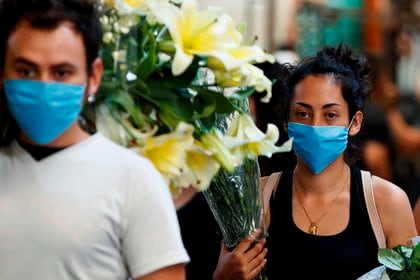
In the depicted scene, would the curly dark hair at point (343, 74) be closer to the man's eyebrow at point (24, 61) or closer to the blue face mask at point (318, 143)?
the blue face mask at point (318, 143)

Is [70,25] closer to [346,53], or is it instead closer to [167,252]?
[167,252]

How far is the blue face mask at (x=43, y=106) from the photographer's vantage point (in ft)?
9.83

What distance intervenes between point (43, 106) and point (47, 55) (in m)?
0.13

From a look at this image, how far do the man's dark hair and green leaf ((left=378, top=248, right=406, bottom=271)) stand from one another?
1.38 metres

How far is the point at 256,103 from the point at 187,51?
1.78 meters

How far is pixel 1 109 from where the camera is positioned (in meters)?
3.20

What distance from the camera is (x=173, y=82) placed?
342 centimetres

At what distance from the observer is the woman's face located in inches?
171

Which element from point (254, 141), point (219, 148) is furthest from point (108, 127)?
point (254, 141)

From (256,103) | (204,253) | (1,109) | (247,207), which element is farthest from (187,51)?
(256,103)

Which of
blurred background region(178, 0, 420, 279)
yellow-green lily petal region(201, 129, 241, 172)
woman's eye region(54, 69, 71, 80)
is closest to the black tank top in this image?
yellow-green lily petal region(201, 129, 241, 172)

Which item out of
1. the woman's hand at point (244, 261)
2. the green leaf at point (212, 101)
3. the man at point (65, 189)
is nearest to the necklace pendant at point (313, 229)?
the woman's hand at point (244, 261)

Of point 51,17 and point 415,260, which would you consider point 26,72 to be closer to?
point 51,17

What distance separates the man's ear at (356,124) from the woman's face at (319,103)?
0.17 feet
